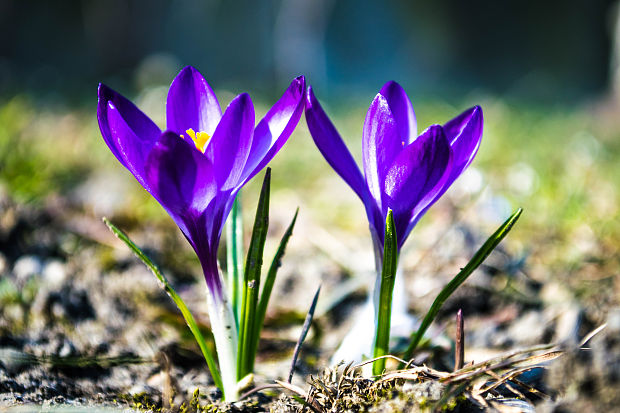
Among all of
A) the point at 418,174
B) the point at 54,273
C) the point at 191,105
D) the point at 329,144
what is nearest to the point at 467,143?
the point at 418,174

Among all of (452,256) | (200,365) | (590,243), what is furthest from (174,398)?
(590,243)

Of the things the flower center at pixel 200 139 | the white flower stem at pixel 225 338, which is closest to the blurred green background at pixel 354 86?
the white flower stem at pixel 225 338

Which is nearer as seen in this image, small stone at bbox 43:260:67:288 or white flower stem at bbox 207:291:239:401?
white flower stem at bbox 207:291:239:401

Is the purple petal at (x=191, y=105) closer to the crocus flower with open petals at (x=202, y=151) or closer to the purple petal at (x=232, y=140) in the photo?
the crocus flower with open petals at (x=202, y=151)

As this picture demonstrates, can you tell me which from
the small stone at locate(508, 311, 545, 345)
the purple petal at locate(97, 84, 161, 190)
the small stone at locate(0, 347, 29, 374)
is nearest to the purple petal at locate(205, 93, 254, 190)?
the purple petal at locate(97, 84, 161, 190)

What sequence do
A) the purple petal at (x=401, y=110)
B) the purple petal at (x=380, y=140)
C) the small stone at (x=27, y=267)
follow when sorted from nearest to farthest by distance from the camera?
the purple petal at (x=380, y=140)
the purple petal at (x=401, y=110)
the small stone at (x=27, y=267)

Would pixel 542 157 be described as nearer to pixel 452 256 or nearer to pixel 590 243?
pixel 590 243

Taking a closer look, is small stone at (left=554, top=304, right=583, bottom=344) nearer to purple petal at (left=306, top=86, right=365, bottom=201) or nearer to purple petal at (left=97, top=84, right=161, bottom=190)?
purple petal at (left=306, top=86, right=365, bottom=201)
